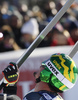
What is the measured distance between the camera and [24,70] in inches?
218

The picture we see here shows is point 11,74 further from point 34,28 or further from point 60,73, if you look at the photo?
point 34,28

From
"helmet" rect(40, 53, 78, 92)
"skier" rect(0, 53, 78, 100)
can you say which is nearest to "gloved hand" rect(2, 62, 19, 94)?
"skier" rect(0, 53, 78, 100)

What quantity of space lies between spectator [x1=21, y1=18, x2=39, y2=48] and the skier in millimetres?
2655

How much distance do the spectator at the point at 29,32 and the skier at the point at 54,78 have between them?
2.65 metres

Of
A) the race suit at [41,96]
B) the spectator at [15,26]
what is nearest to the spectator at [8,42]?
the spectator at [15,26]

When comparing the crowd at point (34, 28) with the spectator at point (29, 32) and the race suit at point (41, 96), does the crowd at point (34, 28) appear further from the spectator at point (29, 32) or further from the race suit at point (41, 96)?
the race suit at point (41, 96)

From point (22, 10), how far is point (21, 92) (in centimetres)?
285

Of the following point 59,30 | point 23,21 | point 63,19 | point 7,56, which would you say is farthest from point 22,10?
point 7,56

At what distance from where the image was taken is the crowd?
20.6 ft

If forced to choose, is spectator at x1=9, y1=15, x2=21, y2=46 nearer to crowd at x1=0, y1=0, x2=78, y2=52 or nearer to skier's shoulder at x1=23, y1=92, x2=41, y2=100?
crowd at x1=0, y1=0, x2=78, y2=52

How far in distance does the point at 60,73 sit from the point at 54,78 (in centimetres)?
9

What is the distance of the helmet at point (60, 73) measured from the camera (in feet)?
12.0

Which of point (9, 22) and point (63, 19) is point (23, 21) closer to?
point (9, 22)

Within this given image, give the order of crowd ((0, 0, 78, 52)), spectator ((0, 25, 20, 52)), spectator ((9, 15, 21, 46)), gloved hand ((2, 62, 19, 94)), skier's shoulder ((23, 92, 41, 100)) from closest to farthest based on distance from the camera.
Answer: gloved hand ((2, 62, 19, 94)), skier's shoulder ((23, 92, 41, 100)), crowd ((0, 0, 78, 52)), spectator ((0, 25, 20, 52)), spectator ((9, 15, 21, 46))
